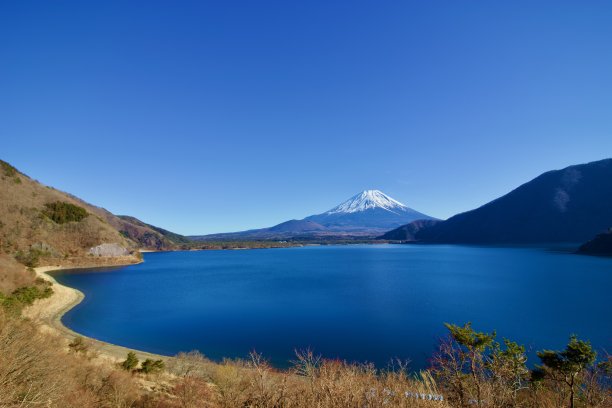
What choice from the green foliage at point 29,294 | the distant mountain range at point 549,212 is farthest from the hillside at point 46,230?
the distant mountain range at point 549,212

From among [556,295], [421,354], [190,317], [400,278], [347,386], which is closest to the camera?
[347,386]

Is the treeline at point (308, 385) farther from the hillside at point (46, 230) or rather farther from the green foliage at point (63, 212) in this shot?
the green foliage at point (63, 212)

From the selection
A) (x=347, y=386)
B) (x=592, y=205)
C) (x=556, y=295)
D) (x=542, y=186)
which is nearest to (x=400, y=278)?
(x=556, y=295)

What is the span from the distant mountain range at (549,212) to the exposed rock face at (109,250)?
465ft

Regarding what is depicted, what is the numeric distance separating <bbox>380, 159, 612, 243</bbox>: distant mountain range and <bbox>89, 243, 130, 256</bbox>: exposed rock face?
141623mm

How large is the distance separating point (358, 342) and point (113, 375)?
513 inches

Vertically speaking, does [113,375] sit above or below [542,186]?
below

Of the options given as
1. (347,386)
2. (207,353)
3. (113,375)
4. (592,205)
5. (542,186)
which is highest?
(542,186)

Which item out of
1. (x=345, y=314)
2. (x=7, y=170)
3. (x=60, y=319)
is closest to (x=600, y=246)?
(x=345, y=314)

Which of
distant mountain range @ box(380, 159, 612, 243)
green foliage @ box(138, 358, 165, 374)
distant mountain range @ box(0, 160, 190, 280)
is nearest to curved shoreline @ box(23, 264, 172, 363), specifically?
green foliage @ box(138, 358, 165, 374)

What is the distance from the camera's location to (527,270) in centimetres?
4953

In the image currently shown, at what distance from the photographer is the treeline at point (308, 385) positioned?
4.84 m

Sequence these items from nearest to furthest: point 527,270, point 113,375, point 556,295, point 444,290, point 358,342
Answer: point 113,375
point 358,342
point 556,295
point 444,290
point 527,270

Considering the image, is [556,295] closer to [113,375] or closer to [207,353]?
[207,353]
